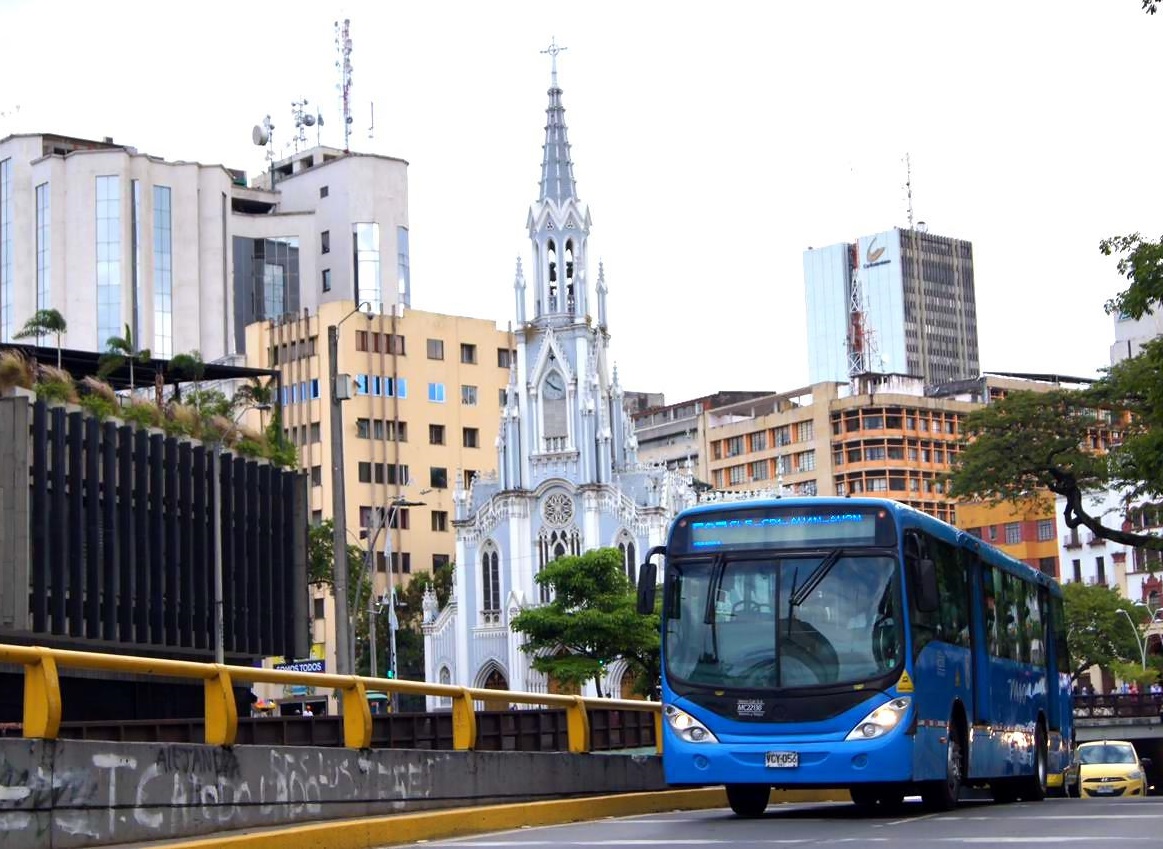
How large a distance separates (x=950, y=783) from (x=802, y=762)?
254 centimetres

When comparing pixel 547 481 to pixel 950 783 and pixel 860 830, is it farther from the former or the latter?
pixel 860 830

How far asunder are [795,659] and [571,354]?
82.8 meters

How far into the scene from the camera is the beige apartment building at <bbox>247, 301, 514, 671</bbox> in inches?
4843

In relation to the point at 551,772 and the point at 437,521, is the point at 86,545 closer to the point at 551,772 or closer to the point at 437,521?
the point at 551,772

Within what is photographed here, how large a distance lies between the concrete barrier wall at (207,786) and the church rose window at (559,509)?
7983 cm

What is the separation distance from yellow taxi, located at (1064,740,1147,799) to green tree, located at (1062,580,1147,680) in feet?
156

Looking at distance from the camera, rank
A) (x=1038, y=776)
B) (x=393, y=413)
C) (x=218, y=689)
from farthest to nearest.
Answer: (x=393, y=413) < (x=1038, y=776) < (x=218, y=689)

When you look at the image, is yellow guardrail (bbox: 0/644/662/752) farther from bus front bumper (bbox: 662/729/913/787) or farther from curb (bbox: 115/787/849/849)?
bus front bumper (bbox: 662/729/913/787)

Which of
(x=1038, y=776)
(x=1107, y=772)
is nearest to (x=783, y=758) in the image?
(x=1038, y=776)

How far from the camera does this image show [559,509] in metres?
101

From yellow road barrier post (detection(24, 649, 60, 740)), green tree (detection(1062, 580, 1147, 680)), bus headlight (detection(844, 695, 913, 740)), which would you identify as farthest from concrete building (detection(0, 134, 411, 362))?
yellow road barrier post (detection(24, 649, 60, 740))

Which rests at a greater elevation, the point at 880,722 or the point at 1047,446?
the point at 1047,446

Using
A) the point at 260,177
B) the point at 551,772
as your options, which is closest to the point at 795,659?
the point at 551,772

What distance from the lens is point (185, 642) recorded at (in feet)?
168
